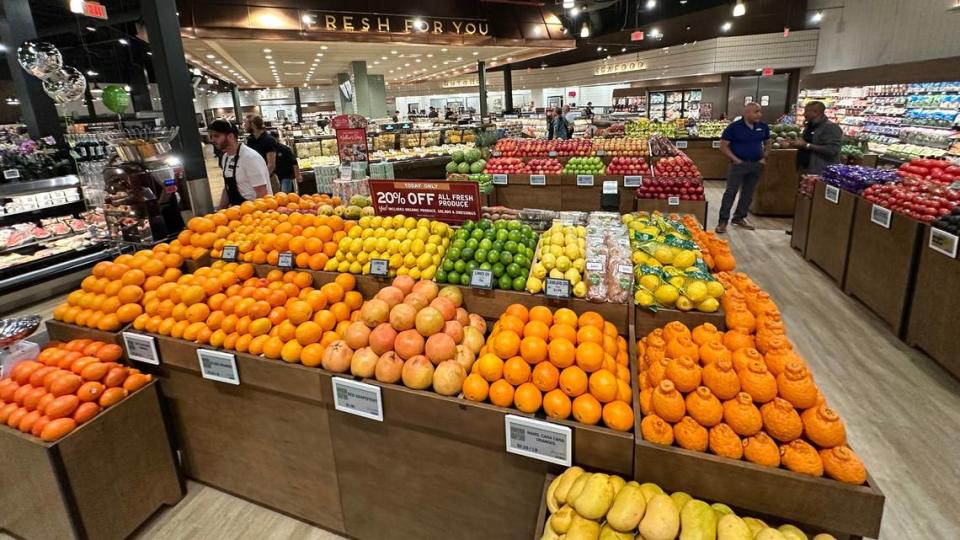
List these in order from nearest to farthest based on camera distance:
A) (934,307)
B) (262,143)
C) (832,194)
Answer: (934,307), (832,194), (262,143)

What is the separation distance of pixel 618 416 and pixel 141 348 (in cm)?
226

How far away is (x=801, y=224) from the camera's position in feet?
19.7

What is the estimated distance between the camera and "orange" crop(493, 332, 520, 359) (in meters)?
1.80

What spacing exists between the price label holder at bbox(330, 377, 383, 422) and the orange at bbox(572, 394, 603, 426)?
2.43 feet

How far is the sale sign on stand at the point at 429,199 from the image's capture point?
275cm

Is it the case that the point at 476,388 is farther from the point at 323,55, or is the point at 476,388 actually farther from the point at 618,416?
the point at 323,55

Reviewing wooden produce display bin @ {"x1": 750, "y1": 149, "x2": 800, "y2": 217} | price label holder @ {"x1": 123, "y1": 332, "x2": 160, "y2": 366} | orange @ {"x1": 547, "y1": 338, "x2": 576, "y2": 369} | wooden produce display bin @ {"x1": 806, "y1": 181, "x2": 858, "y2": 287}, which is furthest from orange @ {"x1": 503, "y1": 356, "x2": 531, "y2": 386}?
wooden produce display bin @ {"x1": 750, "y1": 149, "x2": 800, "y2": 217}

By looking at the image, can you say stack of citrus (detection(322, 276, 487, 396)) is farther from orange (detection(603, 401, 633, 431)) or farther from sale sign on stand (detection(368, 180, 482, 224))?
sale sign on stand (detection(368, 180, 482, 224))

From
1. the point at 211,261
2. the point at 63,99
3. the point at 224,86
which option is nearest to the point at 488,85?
the point at 224,86

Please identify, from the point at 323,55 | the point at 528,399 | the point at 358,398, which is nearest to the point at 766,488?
the point at 528,399

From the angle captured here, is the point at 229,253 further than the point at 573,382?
Yes

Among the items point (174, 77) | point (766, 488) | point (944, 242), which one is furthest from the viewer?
point (174, 77)

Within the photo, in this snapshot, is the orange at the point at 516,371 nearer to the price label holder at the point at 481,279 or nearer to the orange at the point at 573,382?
the orange at the point at 573,382

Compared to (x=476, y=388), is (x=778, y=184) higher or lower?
lower
